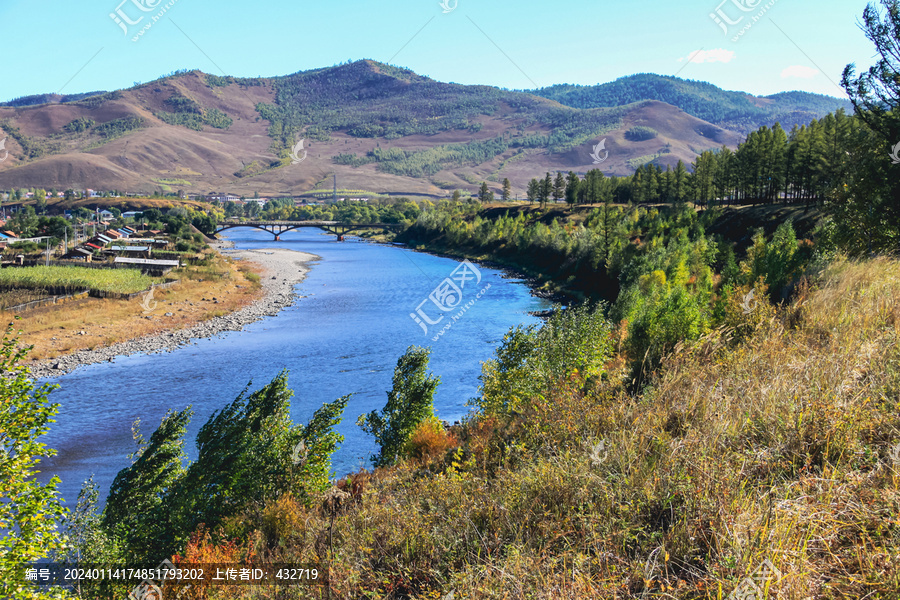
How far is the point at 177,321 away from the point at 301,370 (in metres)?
21.2

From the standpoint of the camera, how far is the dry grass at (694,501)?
4.24 meters

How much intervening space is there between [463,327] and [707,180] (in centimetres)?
5286

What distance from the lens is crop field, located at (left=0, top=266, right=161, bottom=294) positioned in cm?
5416

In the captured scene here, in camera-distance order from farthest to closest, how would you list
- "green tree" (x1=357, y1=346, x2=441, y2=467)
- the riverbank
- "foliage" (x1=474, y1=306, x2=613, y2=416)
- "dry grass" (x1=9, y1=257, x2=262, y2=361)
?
1. "dry grass" (x1=9, y1=257, x2=262, y2=361)
2. the riverbank
3. "foliage" (x1=474, y1=306, x2=613, y2=416)
4. "green tree" (x1=357, y1=346, x2=441, y2=467)

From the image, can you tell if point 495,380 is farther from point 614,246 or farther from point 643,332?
point 614,246

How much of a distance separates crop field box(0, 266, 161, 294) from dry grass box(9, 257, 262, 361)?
2537 millimetres

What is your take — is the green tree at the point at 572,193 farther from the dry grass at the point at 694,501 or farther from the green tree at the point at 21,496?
the green tree at the point at 21,496

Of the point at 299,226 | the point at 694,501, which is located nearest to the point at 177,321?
the point at 694,501

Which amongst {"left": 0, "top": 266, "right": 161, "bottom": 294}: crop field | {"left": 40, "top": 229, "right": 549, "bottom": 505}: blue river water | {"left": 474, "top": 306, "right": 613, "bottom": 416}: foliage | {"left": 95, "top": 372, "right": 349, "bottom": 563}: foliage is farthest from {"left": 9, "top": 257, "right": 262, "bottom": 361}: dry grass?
{"left": 474, "top": 306, "right": 613, "bottom": 416}: foliage

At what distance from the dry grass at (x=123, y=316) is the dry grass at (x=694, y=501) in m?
39.4

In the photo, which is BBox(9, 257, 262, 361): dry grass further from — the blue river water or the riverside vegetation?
the riverside vegetation

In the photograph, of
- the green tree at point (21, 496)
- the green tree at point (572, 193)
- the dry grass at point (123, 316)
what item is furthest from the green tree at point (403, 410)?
the green tree at point (572, 193)

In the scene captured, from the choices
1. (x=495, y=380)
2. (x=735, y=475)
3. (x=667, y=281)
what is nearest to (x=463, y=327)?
(x=667, y=281)

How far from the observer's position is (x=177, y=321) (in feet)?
175
